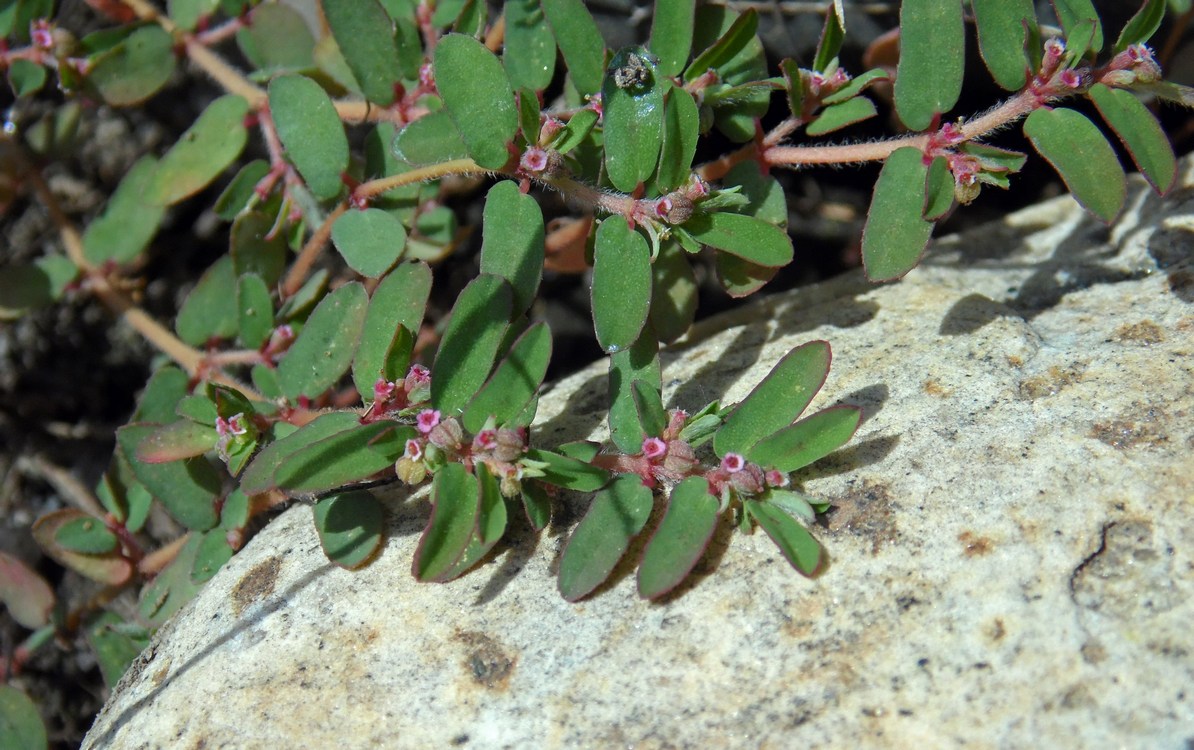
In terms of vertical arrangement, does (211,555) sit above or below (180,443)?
below

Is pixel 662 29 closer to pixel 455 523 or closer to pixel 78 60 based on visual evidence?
pixel 455 523

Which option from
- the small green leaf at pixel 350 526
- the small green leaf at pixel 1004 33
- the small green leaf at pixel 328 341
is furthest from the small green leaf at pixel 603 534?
the small green leaf at pixel 1004 33

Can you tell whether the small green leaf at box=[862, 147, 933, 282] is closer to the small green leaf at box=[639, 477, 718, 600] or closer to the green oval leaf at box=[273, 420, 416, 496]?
the small green leaf at box=[639, 477, 718, 600]

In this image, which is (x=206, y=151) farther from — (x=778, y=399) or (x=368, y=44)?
(x=778, y=399)

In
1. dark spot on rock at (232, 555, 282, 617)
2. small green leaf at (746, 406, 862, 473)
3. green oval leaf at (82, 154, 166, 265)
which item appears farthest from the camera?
green oval leaf at (82, 154, 166, 265)

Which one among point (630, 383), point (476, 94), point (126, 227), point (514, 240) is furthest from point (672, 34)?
point (126, 227)

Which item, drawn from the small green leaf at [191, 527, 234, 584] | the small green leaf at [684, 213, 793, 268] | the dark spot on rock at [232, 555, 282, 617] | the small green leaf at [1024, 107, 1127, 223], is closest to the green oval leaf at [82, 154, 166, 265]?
the small green leaf at [191, 527, 234, 584]

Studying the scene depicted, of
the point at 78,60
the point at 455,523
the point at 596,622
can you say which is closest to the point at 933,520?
the point at 596,622
